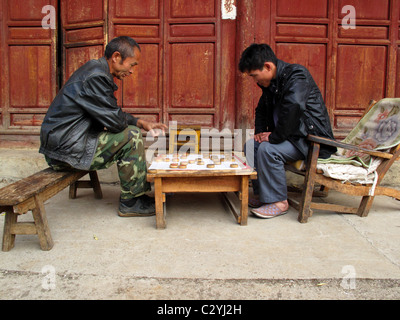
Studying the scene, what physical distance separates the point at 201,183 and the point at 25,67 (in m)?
3.41

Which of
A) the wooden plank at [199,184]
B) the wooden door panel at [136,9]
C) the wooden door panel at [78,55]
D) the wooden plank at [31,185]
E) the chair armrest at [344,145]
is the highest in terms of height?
the wooden door panel at [136,9]

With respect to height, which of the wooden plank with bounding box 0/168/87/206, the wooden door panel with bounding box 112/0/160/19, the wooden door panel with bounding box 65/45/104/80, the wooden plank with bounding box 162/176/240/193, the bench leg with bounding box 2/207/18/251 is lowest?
the bench leg with bounding box 2/207/18/251

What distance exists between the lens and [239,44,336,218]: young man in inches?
121

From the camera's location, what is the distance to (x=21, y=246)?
8.07ft

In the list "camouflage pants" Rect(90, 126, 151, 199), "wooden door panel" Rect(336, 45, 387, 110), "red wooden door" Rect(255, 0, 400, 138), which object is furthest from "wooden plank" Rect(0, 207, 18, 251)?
"wooden door panel" Rect(336, 45, 387, 110)

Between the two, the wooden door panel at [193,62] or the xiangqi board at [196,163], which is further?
the wooden door panel at [193,62]

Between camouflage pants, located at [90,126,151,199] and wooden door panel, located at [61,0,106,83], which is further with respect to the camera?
wooden door panel, located at [61,0,106,83]

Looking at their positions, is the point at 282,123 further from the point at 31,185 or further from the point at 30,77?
the point at 30,77

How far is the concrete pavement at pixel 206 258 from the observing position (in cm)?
190

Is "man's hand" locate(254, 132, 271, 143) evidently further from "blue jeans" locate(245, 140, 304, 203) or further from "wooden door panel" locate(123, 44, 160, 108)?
"wooden door panel" locate(123, 44, 160, 108)

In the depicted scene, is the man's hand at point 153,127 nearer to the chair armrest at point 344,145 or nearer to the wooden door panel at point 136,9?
the chair armrest at point 344,145

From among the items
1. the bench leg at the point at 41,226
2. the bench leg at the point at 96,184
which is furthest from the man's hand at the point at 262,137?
the bench leg at the point at 41,226

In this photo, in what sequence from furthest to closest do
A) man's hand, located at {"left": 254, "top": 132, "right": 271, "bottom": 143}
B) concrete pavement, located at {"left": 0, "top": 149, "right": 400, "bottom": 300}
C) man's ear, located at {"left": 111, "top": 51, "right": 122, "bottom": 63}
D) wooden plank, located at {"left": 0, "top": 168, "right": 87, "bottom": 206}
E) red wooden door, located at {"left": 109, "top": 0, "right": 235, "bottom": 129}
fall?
red wooden door, located at {"left": 109, "top": 0, "right": 235, "bottom": 129} < man's hand, located at {"left": 254, "top": 132, "right": 271, "bottom": 143} < man's ear, located at {"left": 111, "top": 51, "right": 122, "bottom": 63} < wooden plank, located at {"left": 0, "top": 168, "right": 87, "bottom": 206} < concrete pavement, located at {"left": 0, "top": 149, "right": 400, "bottom": 300}

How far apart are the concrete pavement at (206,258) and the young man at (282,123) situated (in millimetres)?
239
